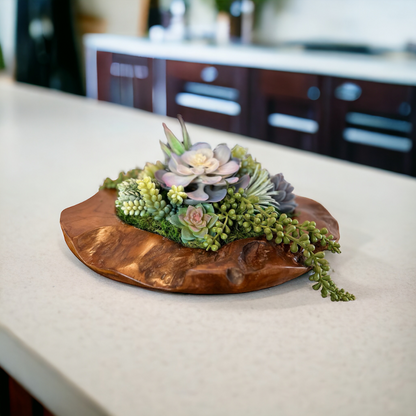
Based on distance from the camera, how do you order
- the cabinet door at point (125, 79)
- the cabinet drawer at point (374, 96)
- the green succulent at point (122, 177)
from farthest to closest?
the cabinet door at point (125, 79) → the cabinet drawer at point (374, 96) → the green succulent at point (122, 177)

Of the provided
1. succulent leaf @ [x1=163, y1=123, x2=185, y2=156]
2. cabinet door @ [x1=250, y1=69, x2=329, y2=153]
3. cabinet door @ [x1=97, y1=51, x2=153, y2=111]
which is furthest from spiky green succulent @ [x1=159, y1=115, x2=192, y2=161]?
cabinet door @ [x1=97, y1=51, x2=153, y2=111]

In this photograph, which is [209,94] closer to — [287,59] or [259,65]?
[259,65]

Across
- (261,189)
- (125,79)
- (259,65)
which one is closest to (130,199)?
(261,189)

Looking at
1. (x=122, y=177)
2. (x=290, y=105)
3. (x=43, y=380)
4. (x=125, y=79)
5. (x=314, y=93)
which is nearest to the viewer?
(x=43, y=380)

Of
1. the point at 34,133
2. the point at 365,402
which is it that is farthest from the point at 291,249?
the point at 34,133

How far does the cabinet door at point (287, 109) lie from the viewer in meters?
2.33

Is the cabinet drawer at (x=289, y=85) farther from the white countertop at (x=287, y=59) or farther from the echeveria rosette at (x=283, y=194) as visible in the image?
the echeveria rosette at (x=283, y=194)

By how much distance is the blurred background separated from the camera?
216 cm

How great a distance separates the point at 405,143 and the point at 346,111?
30cm

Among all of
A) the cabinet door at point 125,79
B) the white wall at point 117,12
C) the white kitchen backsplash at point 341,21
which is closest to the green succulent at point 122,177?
the white kitchen backsplash at point 341,21

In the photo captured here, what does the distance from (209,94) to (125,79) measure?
768 mm

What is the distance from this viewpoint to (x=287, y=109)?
96.8 inches

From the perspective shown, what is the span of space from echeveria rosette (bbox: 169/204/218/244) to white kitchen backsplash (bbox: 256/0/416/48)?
241cm

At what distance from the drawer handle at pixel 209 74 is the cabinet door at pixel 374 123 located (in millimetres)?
719
